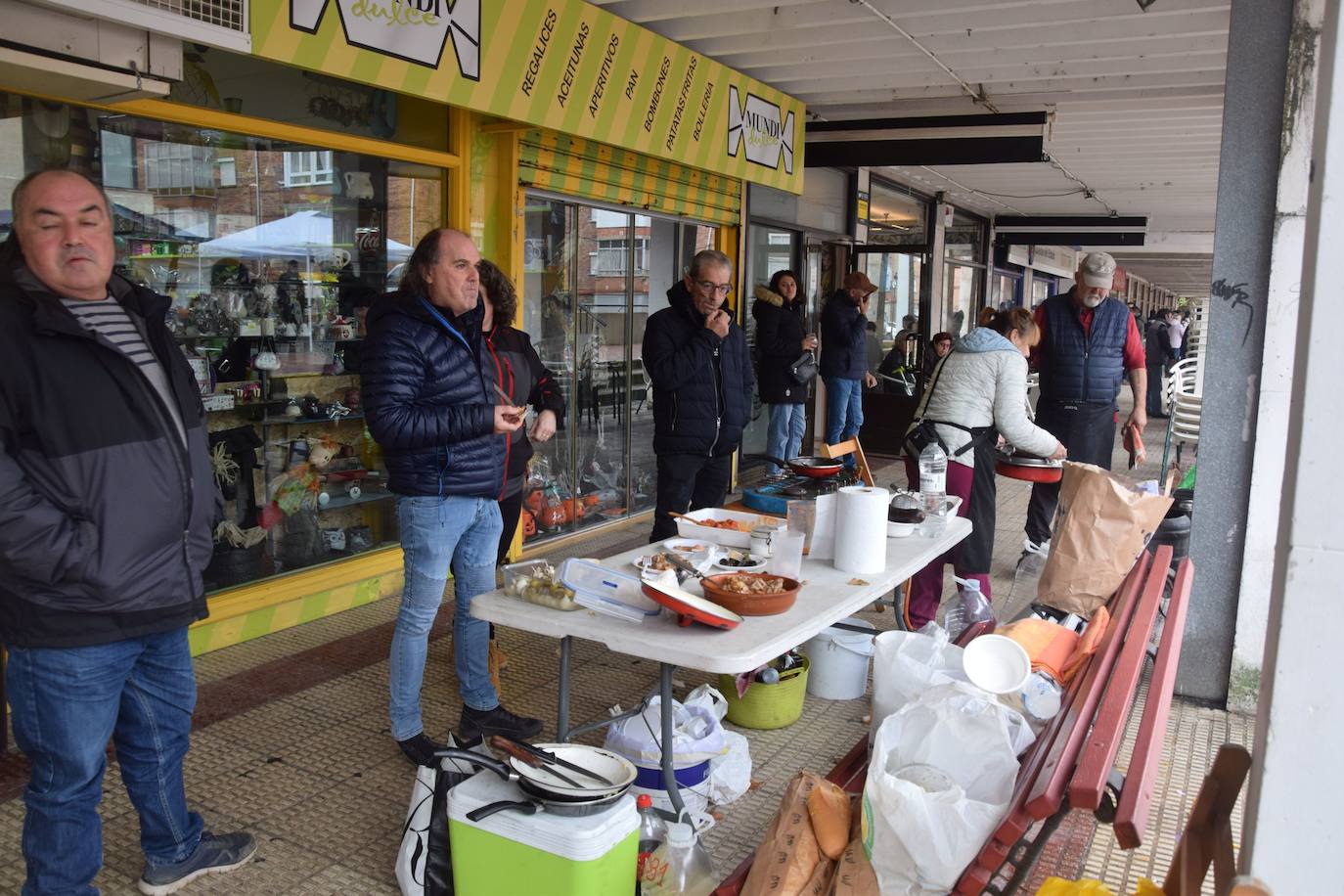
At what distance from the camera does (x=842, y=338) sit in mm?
8938

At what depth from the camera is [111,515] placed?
7.28 ft

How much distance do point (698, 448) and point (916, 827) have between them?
2637 mm

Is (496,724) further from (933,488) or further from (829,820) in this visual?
(933,488)

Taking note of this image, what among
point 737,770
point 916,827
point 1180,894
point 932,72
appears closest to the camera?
point 1180,894

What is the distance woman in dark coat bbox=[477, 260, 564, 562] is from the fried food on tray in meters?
1.01

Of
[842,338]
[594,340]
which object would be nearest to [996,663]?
[594,340]

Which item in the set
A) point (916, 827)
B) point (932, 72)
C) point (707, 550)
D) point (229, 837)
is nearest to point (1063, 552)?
point (707, 550)

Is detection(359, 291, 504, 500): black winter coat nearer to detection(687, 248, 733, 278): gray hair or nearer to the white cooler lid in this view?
the white cooler lid

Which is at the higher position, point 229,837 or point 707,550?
point 707,550

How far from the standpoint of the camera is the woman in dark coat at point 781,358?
8125mm

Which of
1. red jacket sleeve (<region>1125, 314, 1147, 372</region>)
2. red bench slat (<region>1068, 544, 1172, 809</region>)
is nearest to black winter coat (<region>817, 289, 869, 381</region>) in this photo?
red jacket sleeve (<region>1125, 314, 1147, 372</region>)

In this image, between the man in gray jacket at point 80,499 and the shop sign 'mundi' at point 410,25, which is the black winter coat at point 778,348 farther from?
the man in gray jacket at point 80,499

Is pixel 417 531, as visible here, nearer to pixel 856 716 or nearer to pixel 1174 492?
pixel 856 716

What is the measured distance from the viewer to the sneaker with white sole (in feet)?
8.61
